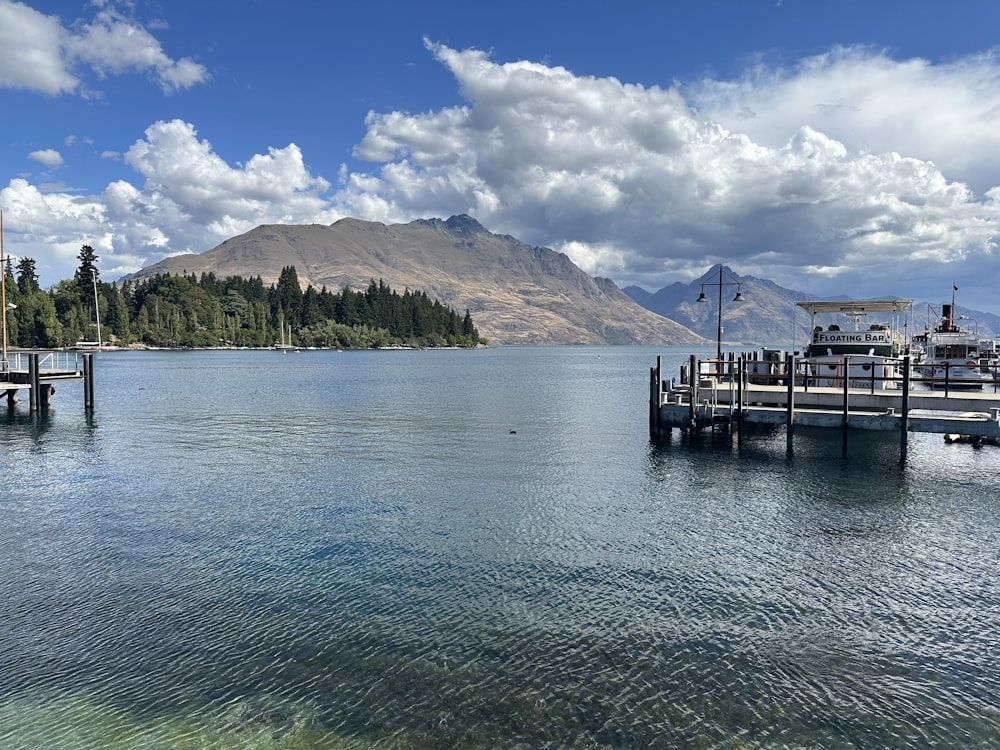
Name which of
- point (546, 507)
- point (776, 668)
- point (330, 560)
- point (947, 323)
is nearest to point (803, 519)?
point (546, 507)

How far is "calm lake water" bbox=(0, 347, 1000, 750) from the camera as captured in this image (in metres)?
12.3

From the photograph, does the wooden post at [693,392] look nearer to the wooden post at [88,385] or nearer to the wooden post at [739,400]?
the wooden post at [739,400]

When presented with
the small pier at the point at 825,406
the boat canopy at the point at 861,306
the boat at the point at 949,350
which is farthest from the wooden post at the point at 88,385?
the boat at the point at 949,350

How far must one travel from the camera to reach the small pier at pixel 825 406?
34.4 metres

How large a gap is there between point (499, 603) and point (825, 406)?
32.5 meters

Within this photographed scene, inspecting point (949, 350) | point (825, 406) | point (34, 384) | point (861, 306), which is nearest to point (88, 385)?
point (34, 384)

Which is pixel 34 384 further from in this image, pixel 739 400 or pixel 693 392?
pixel 739 400

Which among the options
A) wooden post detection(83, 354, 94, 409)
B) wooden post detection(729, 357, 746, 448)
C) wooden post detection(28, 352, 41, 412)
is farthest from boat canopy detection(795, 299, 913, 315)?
wooden post detection(28, 352, 41, 412)

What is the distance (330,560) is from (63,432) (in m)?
39.7

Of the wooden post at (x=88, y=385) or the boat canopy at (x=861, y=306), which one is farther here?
the wooden post at (x=88, y=385)

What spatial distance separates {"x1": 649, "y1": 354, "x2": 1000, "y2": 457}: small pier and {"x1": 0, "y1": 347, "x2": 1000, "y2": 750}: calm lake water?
2626mm

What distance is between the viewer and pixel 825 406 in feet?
136

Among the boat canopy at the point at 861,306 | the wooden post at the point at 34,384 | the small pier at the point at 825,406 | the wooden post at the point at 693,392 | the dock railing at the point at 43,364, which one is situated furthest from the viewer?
the dock railing at the point at 43,364

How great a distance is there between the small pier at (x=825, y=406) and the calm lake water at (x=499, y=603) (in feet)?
8.62
